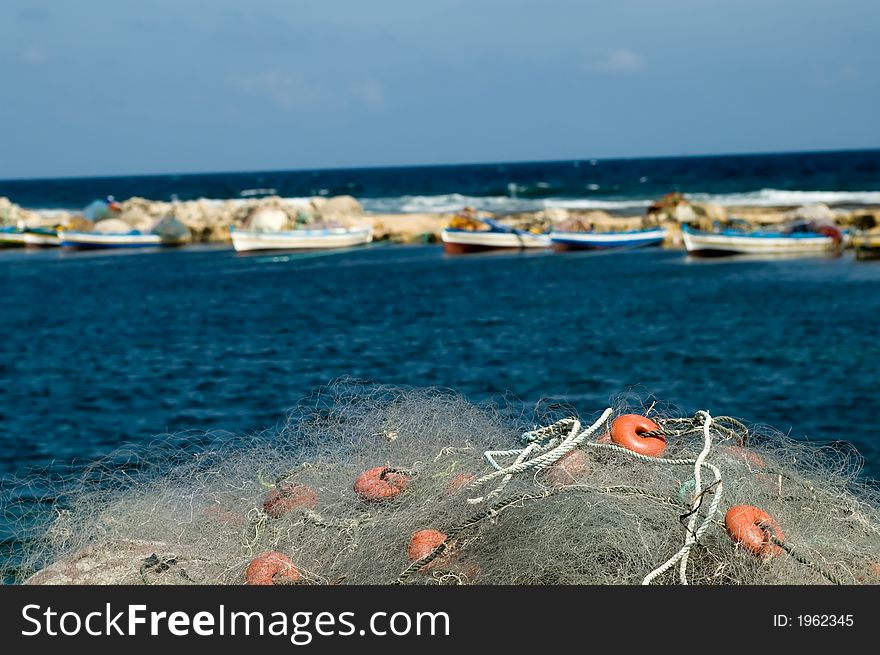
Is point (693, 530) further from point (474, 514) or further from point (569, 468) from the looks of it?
point (474, 514)

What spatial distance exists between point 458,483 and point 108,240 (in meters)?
45.1

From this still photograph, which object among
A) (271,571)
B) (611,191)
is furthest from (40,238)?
(271,571)

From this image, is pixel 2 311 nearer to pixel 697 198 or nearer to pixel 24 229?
pixel 24 229

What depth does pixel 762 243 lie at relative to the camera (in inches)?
1362

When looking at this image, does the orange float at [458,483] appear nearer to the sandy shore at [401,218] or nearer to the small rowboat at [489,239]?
the sandy shore at [401,218]

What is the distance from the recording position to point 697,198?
71500mm

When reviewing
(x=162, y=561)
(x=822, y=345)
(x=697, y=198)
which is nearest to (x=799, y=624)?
(x=162, y=561)

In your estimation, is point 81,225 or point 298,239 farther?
point 81,225

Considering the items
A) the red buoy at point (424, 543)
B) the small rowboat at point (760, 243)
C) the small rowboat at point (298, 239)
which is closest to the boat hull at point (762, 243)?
the small rowboat at point (760, 243)

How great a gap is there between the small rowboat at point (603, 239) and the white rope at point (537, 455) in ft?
115

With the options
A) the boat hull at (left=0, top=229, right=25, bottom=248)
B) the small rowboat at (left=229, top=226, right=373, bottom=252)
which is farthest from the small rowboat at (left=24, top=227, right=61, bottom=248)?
the small rowboat at (left=229, top=226, right=373, bottom=252)

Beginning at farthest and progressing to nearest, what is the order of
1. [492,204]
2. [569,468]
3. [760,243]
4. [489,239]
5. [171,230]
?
[492,204], [171,230], [489,239], [760,243], [569,468]

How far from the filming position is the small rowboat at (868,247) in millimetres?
30922

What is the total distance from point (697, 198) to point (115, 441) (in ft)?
210
